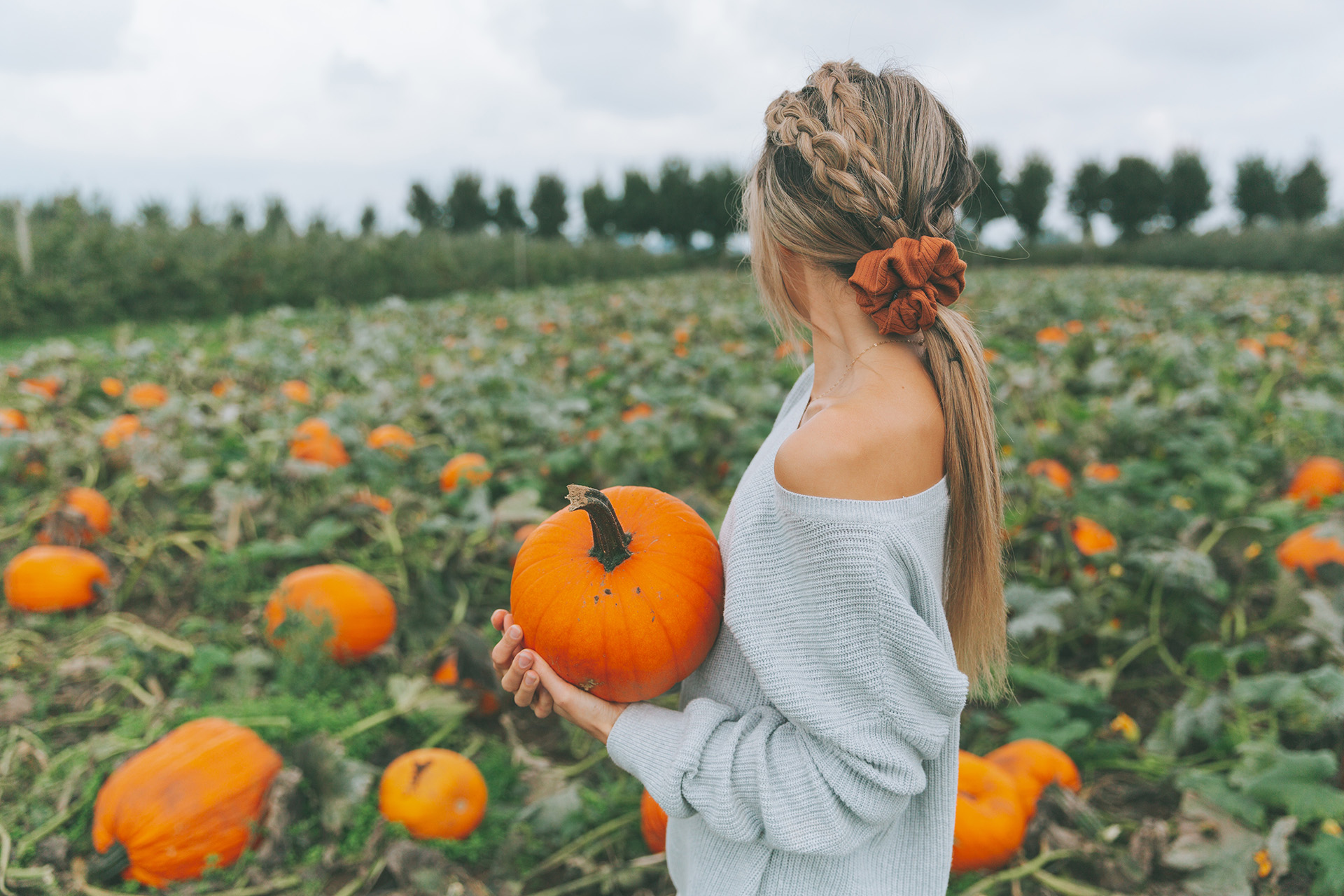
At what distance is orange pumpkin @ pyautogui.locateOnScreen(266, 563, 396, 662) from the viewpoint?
8.92 ft

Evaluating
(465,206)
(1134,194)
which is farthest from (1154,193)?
(465,206)

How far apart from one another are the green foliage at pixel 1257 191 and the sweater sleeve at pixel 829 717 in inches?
1916

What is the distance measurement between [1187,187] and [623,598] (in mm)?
49526

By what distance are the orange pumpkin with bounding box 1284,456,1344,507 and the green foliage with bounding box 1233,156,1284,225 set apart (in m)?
45.3

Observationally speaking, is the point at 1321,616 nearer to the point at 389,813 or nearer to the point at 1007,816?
the point at 1007,816

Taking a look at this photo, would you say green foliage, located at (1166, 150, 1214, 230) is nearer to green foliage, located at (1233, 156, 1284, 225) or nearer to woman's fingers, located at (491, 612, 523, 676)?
green foliage, located at (1233, 156, 1284, 225)

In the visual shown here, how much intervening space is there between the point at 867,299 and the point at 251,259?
588 inches

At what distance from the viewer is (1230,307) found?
755 cm

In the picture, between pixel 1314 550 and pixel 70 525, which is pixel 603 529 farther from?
pixel 70 525

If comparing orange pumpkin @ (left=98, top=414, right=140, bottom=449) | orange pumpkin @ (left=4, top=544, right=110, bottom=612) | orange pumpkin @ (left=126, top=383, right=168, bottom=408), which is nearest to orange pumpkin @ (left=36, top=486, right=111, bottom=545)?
orange pumpkin @ (left=4, top=544, right=110, bottom=612)

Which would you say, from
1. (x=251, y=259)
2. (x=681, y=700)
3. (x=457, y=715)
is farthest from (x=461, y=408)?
(x=251, y=259)

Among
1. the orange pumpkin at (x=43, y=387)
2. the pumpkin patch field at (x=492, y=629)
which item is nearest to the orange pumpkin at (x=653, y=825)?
the pumpkin patch field at (x=492, y=629)

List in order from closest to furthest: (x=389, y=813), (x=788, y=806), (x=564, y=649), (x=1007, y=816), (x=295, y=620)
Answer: (x=788, y=806)
(x=564, y=649)
(x=1007, y=816)
(x=389, y=813)
(x=295, y=620)

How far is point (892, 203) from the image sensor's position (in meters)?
1.18
